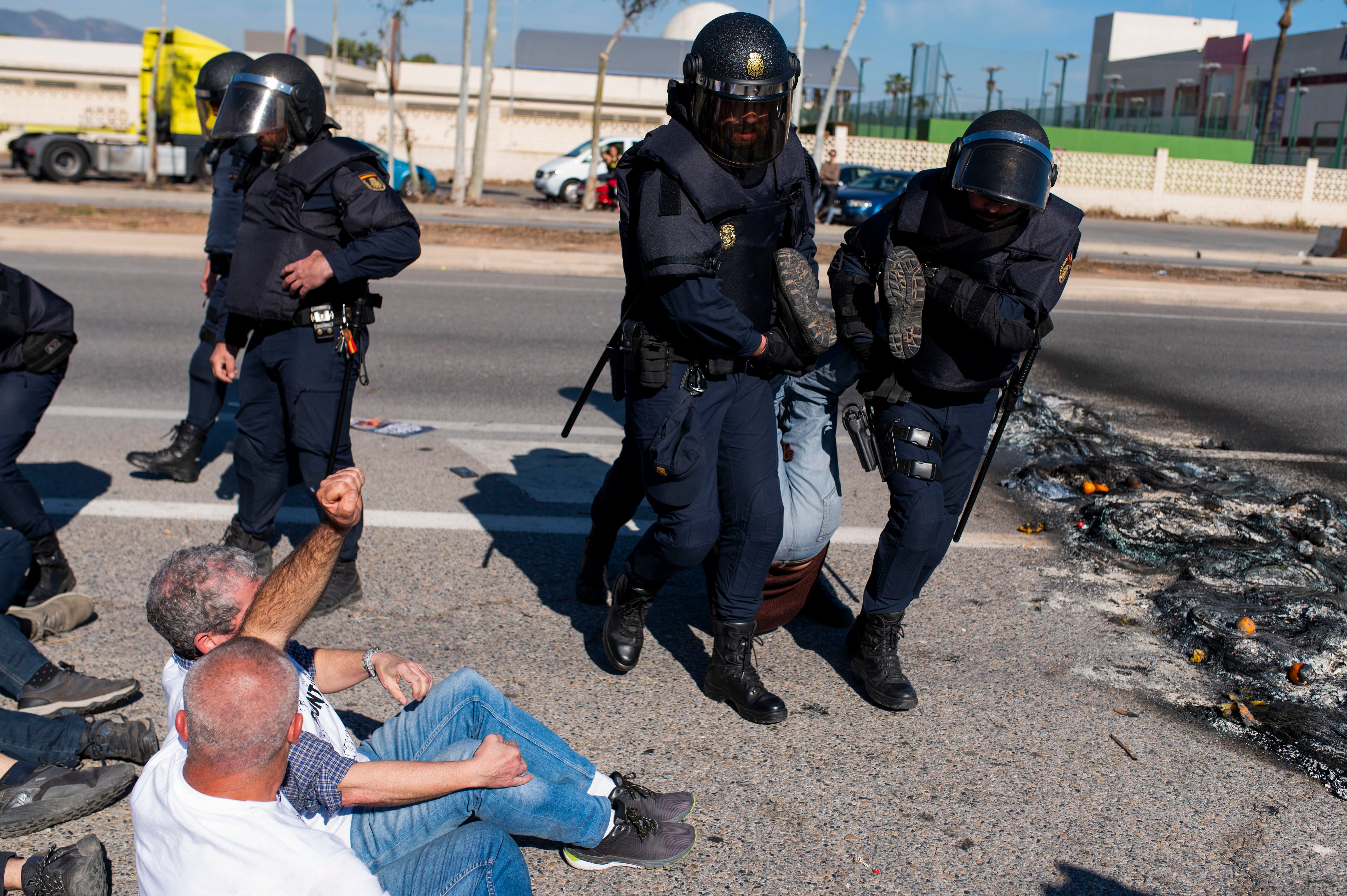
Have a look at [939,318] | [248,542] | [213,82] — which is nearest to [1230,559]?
[939,318]

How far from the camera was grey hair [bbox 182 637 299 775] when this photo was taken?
1.71 m

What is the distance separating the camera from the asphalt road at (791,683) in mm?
2713

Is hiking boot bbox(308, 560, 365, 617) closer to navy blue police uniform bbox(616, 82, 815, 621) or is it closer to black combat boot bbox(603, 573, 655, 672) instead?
black combat boot bbox(603, 573, 655, 672)

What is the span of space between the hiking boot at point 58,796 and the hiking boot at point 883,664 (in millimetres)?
2203

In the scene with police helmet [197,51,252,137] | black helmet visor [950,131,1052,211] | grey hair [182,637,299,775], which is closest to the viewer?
grey hair [182,637,299,775]

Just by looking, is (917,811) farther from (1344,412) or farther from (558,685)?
(1344,412)

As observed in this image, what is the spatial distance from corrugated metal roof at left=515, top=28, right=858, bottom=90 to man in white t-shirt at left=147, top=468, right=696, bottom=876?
4997cm

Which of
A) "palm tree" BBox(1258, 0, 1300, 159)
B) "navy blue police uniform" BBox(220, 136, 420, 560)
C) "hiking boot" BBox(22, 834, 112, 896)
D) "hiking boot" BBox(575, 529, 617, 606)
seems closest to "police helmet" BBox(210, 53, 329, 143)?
"navy blue police uniform" BBox(220, 136, 420, 560)

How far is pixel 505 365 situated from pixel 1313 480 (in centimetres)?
543

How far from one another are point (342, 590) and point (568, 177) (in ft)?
82.1

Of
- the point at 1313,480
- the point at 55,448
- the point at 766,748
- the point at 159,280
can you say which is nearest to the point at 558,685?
the point at 766,748

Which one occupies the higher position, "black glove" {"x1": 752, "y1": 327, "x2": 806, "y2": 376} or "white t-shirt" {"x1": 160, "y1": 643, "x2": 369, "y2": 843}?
"black glove" {"x1": 752, "y1": 327, "x2": 806, "y2": 376}

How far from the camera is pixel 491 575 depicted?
14.4ft

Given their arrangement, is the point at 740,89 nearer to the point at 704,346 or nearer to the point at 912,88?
the point at 704,346
